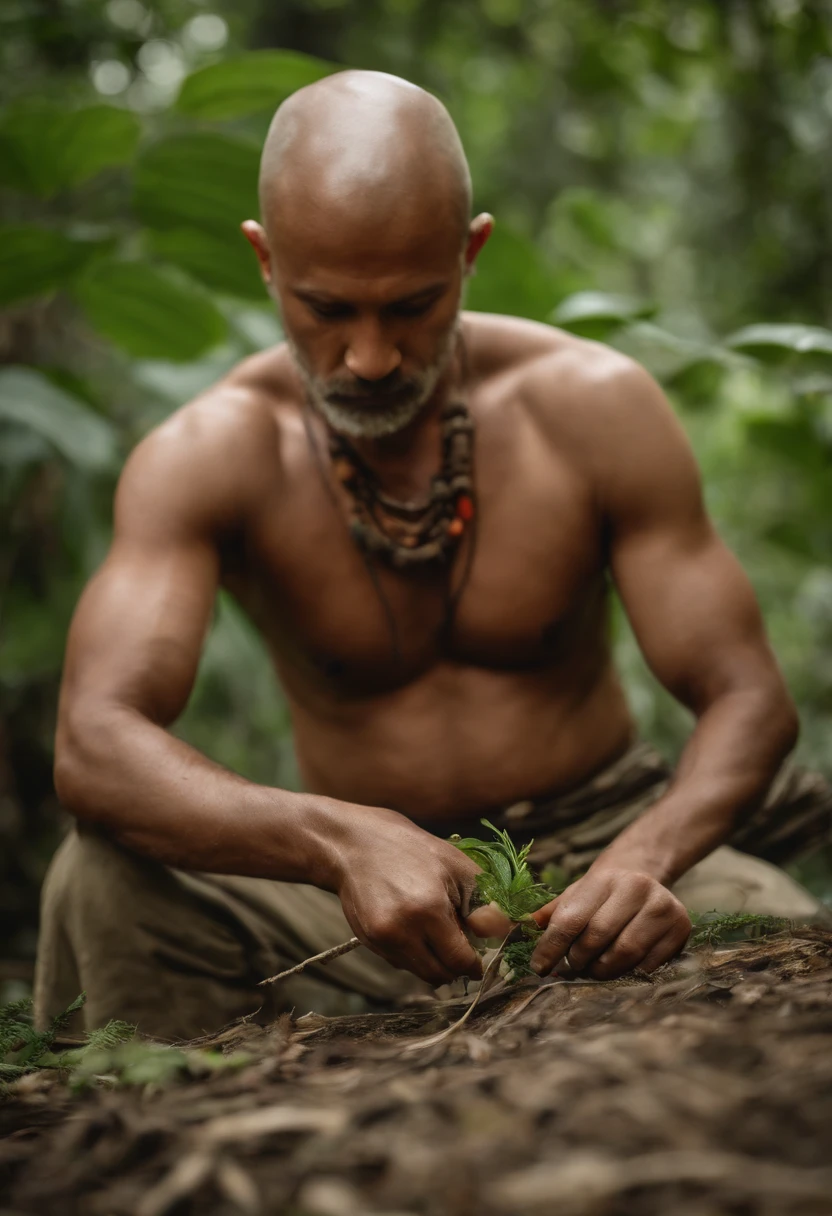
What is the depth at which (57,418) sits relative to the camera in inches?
96.2

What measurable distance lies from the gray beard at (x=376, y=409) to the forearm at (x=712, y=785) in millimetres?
642

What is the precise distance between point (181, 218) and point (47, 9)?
3.07 feet

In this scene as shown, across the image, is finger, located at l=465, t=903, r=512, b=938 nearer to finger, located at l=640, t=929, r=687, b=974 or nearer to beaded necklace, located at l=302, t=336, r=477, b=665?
finger, located at l=640, t=929, r=687, b=974

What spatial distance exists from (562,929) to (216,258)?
180 centimetres

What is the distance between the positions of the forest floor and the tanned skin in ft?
0.97

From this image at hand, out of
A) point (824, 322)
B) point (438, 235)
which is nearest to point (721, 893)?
point (438, 235)

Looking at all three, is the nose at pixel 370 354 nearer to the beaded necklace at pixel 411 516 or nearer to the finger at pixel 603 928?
the beaded necklace at pixel 411 516

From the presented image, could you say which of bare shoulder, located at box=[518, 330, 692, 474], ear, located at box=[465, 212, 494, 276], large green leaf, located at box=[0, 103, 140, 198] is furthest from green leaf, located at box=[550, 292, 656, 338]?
large green leaf, located at box=[0, 103, 140, 198]

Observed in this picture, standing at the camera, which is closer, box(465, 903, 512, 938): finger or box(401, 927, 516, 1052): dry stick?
box(401, 927, 516, 1052): dry stick

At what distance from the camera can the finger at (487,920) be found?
1.25 metres

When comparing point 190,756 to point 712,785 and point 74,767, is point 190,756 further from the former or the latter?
point 712,785

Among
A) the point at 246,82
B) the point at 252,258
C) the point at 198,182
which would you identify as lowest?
the point at 252,258

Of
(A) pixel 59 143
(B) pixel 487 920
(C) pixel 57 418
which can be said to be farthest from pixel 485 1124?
(A) pixel 59 143

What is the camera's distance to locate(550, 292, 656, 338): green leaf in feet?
7.29
